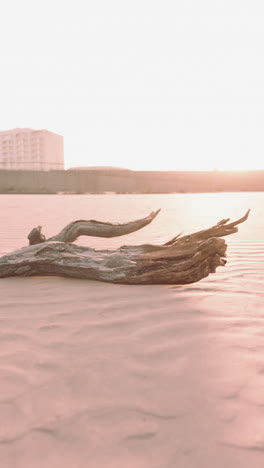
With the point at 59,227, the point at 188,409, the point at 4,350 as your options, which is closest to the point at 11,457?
the point at 188,409

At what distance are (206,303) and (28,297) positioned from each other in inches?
56.3

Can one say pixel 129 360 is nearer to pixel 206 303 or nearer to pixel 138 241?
pixel 206 303

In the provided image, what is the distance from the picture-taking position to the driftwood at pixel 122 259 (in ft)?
10.7

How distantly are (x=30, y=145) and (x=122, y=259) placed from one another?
246 feet

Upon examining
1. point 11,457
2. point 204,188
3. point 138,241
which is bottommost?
point 11,457

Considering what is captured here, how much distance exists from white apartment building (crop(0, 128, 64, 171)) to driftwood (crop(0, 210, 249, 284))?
68.7 meters

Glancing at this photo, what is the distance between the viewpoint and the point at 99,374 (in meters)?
1.82

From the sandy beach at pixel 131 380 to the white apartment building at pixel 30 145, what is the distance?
70007 mm

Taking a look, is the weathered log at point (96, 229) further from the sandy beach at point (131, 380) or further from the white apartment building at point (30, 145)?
the white apartment building at point (30, 145)

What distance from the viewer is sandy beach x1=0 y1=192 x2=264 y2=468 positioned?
133 cm

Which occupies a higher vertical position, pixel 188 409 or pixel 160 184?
pixel 160 184

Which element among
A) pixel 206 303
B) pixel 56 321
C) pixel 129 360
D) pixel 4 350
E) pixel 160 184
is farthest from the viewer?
pixel 160 184

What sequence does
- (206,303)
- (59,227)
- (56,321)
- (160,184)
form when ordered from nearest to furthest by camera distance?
(56,321), (206,303), (59,227), (160,184)

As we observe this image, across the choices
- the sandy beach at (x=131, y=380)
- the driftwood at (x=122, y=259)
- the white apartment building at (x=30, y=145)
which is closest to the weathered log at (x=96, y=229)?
the driftwood at (x=122, y=259)
